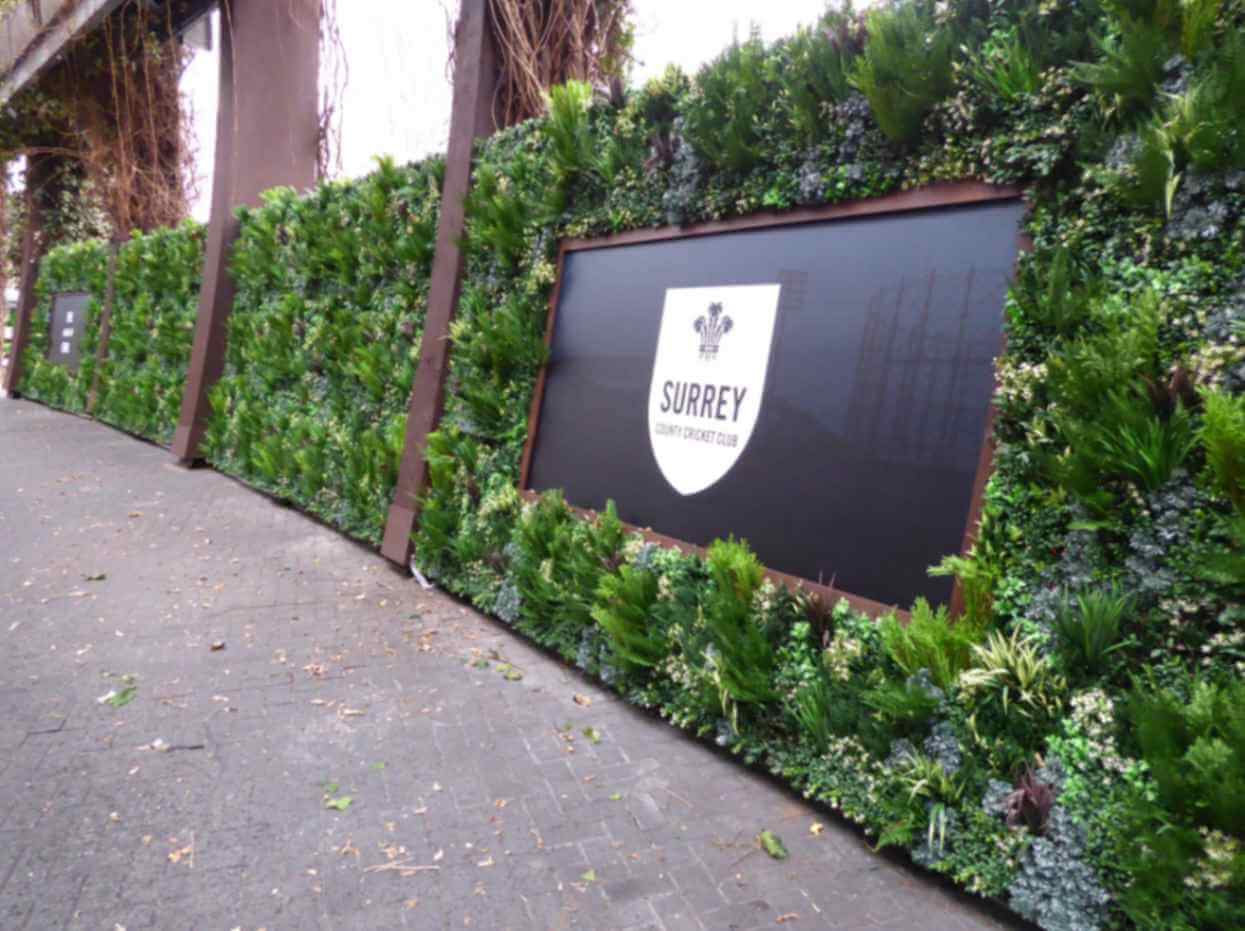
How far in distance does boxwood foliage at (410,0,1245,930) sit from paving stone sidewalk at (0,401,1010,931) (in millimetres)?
327

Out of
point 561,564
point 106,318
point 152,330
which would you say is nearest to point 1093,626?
point 561,564

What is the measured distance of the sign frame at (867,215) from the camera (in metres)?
2.82

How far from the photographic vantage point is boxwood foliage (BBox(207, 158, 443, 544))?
20.6 feet

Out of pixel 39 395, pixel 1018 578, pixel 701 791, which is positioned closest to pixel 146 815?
pixel 701 791

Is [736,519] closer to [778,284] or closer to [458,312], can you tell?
[778,284]

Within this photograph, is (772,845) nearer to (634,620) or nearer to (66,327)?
(634,620)

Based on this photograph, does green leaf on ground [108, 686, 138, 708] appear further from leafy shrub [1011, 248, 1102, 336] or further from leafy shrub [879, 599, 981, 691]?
leafy shrub [1011, 248, 1102, 336]

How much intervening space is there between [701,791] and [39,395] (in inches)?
628

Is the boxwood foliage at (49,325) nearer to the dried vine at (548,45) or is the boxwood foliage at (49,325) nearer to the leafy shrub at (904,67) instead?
the dried vine at (548,45)

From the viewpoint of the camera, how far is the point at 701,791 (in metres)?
3.33

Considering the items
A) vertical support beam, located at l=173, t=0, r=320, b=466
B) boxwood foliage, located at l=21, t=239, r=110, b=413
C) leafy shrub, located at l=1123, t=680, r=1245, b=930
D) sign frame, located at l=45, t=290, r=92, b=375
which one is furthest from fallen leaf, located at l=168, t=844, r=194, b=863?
sign frame, located at l=45, t=290, r=92, b=375

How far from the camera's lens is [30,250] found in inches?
613

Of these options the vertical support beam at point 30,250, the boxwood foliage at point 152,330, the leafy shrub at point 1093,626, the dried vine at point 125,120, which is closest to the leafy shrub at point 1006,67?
the leafy shrub at point 1093,626

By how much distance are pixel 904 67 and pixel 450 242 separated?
3457 mm
